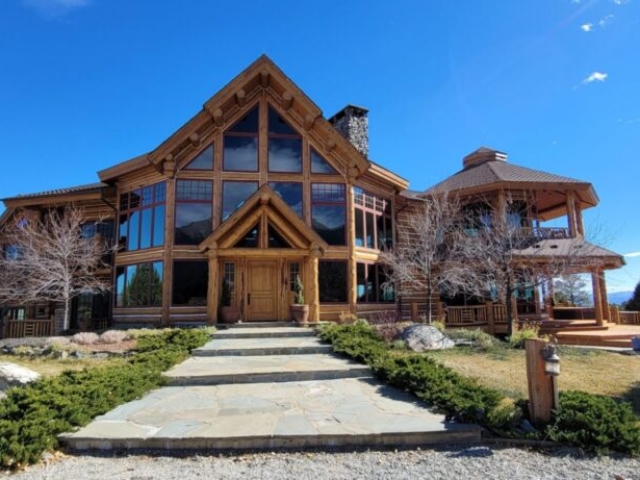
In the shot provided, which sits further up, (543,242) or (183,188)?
(183,188)

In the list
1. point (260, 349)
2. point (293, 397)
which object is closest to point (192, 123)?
point (260, 349)

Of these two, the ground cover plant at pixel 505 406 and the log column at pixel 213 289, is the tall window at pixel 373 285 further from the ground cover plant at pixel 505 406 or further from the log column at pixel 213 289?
the ground cover plant at pixel 505 406

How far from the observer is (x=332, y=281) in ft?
50.2

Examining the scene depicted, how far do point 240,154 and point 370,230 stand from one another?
18.7 ft

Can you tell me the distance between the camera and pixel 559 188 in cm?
1739

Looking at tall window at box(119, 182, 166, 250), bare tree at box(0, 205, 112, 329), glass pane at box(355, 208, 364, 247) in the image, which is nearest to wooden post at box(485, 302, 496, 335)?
glass pane at box(355, 208, 364, 247)

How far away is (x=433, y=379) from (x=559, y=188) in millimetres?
14250

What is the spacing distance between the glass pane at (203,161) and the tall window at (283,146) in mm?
2155

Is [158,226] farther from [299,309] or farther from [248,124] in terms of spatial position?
[299,309]

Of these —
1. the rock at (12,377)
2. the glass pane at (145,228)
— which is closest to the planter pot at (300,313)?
the glass pane at (145,228)

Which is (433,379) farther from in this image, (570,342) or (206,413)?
(570,342)

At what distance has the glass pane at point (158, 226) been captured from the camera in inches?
582

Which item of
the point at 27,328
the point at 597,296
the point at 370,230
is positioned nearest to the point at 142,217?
the point at 27,328

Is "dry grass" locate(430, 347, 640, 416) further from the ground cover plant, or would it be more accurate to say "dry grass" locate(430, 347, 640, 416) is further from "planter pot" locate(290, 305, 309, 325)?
"planter pot" locate(290, 305, 309, 325)
